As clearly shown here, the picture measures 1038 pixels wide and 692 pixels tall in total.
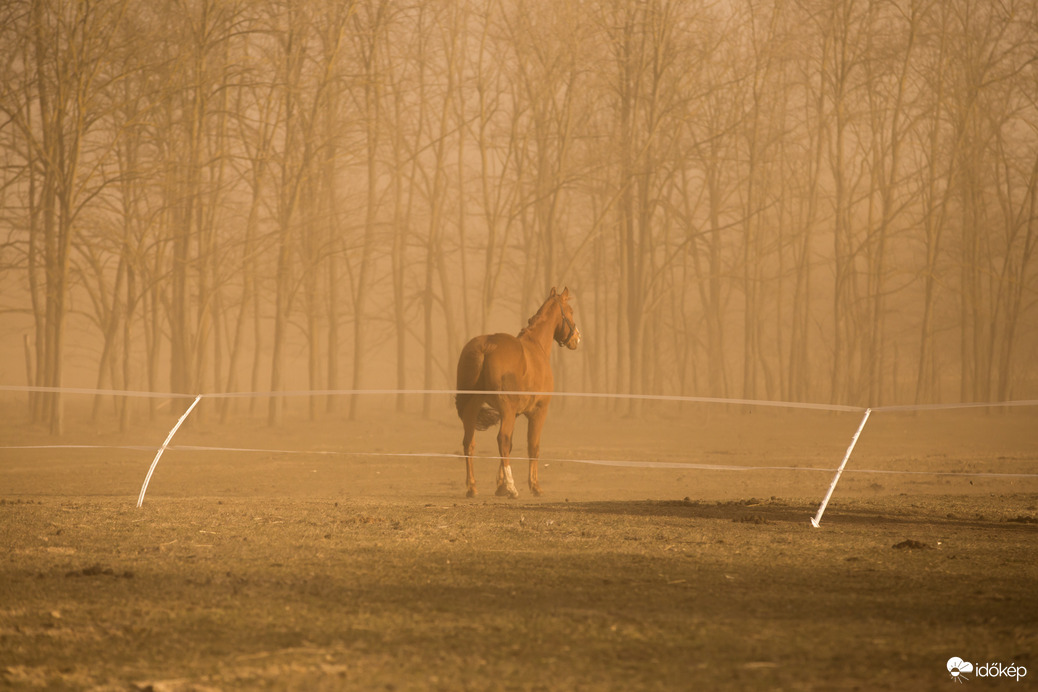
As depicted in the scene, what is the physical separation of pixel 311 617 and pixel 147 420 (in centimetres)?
2715

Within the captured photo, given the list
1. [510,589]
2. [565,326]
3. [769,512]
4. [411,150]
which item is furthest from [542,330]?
[411,150]

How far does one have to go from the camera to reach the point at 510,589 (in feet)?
19.9

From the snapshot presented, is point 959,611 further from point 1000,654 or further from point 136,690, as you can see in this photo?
point 136,690

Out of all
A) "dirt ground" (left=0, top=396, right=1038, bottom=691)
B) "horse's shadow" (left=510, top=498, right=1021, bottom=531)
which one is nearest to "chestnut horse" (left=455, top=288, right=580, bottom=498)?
"dirt ground" (left=0, top=396, right=1038, bottom=691)

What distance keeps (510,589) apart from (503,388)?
6648 millimetres

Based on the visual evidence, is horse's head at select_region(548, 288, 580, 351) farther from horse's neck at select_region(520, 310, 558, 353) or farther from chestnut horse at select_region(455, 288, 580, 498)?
chestnut horse at select_region(455, 288, 580, 498)

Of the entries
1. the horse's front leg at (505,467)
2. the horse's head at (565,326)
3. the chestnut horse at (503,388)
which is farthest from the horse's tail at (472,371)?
the horse's head at (565,326)

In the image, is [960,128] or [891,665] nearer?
[891,665]

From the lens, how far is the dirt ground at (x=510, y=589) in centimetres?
428

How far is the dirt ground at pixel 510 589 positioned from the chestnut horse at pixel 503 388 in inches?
23.2

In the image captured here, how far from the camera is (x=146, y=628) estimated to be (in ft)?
16.3

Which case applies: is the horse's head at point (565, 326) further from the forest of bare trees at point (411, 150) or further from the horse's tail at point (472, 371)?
the forest of bare trees at point (411, 150)

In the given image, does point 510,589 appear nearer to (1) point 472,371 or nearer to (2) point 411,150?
(1) point 472,371

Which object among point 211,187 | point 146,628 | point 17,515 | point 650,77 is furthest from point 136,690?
point 650,77
